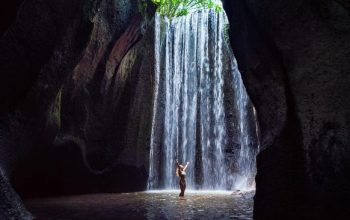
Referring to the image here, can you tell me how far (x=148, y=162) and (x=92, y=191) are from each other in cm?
314

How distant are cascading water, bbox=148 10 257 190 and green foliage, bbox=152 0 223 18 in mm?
521

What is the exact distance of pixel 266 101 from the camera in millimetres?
6004

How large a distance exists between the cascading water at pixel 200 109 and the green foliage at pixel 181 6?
521 mm

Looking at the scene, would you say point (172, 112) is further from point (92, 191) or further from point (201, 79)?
point (92, 191)

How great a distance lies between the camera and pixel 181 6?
18.6m

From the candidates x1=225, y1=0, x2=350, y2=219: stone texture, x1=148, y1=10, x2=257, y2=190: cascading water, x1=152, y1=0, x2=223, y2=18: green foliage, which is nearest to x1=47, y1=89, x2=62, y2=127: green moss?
x1=225, y1=0, x2=350, y2=219: stone texture

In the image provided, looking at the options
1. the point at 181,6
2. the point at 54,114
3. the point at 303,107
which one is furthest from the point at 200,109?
the point at 303,107

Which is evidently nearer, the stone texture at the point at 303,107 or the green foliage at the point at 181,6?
the stone texture at the point at 303,107

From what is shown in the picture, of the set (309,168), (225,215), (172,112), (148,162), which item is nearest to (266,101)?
(309,168)

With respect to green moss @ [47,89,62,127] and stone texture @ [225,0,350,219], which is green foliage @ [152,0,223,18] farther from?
stone texture @ [225,0,350,219]

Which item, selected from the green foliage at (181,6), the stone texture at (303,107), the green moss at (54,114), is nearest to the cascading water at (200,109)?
the green foliage at (181,6)

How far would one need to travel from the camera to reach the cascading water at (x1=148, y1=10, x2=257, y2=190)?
49.1 ft

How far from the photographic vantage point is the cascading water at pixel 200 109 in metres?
15.0

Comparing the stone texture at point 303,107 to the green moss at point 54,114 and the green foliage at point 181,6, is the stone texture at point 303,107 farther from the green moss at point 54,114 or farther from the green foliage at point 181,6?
the green foliage at point 181,6
